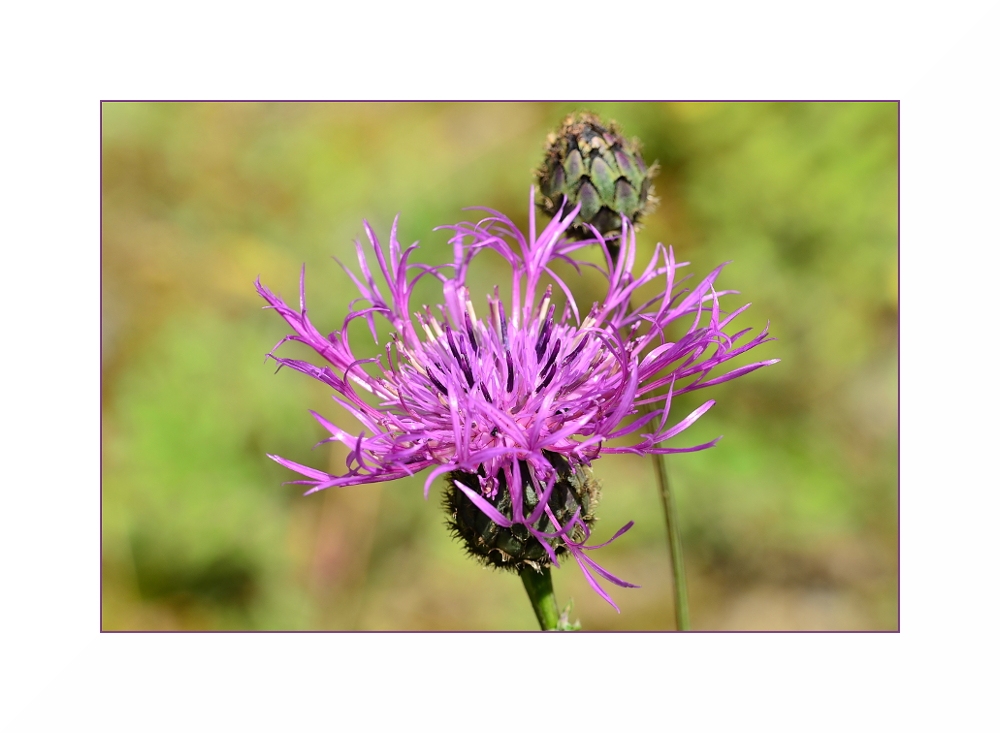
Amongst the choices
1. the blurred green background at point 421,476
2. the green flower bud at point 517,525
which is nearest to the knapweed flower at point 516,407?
the green flower bud at point 517,525

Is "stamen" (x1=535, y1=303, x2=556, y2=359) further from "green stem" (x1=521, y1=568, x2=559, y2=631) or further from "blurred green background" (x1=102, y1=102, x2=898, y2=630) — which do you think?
"blurred green background" (x1=102, y1=102, x2=898, y2=630)

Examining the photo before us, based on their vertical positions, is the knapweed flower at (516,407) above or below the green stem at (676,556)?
above

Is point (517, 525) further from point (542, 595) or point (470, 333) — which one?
point (470, 333)

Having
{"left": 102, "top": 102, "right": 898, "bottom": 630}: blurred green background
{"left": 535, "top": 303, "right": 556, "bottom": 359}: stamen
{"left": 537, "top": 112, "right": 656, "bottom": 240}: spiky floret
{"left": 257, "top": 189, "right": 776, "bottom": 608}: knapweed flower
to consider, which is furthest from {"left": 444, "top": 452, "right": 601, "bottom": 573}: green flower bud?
{"left": 102, "top": 102, "right": 898, "bottom": 630}: blurred green background

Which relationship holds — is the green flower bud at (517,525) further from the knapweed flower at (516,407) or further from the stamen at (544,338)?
the stamen at (544,338)

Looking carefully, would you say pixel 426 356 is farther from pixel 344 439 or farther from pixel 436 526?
pixel 436 526
